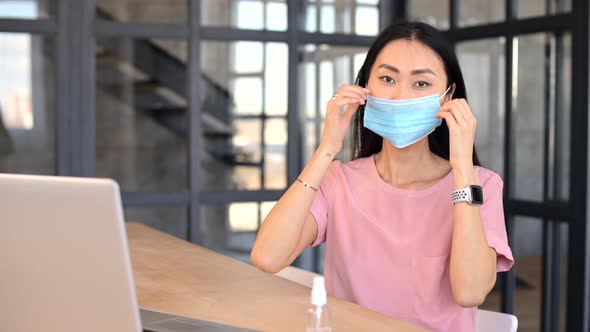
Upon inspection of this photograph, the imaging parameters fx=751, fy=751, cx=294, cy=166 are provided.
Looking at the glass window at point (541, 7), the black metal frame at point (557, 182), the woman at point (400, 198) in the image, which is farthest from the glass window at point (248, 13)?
the woman at point (400, 198)

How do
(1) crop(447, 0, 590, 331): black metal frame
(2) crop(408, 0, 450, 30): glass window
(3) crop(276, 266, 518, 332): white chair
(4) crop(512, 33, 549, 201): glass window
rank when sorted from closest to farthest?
(3) crop(276, 266, 518, 332): white chair < (1) crop(447, 0, 590, 331): black metal frame < (4) crop(512, 33, 549, 201): glass window < (2) crop(408, 0, 450, 30): glass window

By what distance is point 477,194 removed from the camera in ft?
5.80

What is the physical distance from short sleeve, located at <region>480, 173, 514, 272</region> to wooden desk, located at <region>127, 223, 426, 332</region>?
0.44 m

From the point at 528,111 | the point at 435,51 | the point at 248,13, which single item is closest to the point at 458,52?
the point at 528,111

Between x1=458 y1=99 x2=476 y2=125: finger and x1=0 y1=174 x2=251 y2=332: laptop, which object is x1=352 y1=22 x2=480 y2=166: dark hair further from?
x1=0 y1=174 x2=251 y2=332: laptop

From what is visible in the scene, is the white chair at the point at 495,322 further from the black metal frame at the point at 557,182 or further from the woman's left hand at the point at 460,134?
the black metal frame at the point at 557,182

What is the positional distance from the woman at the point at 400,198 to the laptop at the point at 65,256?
32.9 inches

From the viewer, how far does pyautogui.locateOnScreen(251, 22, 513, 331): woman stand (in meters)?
1.88

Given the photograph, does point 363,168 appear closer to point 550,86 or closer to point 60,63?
point 550,86

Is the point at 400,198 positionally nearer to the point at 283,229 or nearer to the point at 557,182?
the point at 283,229

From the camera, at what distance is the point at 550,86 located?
3018 millimetres

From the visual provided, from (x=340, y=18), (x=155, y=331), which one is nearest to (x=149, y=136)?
(x=340, y=18)

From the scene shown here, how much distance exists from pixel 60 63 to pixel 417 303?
1.82m

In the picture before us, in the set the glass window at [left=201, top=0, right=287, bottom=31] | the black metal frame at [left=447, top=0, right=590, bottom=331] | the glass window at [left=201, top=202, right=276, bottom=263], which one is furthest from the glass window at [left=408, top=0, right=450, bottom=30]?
the black metal frame at [left=447, top=0, right=590, bottom=331]
